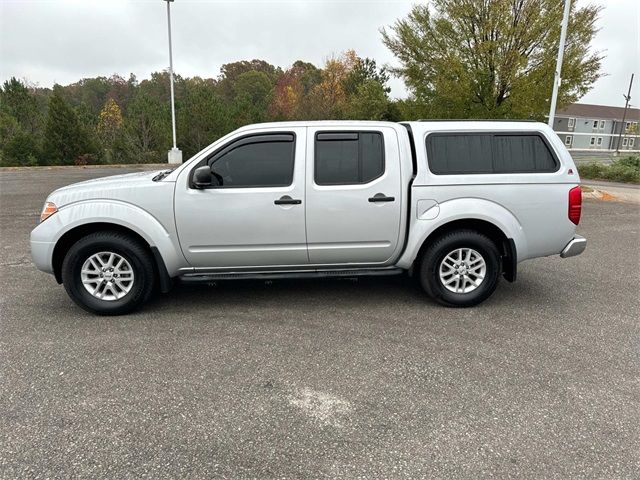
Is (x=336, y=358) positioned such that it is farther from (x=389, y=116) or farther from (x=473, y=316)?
(x=389, y=116)

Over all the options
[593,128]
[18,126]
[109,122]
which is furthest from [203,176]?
[593,128]

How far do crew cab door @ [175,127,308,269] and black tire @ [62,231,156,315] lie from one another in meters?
0.42

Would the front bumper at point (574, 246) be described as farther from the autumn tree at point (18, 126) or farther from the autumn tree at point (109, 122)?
the autumn tree at point (109, 122)

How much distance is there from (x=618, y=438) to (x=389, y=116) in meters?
23.8

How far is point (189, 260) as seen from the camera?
431 cm

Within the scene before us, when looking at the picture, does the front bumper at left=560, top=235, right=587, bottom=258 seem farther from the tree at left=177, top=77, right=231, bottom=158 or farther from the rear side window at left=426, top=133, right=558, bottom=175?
the tree at left=177, top=77, right=231, bottom=158

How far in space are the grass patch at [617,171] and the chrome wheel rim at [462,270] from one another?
18.0 meters

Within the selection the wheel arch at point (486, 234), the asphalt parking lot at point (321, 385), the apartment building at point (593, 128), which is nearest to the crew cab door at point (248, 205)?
the asphalt parking lot at point (321, 385)

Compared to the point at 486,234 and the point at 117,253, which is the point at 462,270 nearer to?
the point at 486,234

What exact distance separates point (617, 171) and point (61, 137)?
27.2 metres

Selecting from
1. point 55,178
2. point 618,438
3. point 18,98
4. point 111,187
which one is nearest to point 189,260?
point 111,187

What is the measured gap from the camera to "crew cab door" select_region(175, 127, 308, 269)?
4180 millimetres

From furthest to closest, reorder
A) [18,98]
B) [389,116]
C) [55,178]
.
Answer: [18,98] < [389,116] < [55,178]

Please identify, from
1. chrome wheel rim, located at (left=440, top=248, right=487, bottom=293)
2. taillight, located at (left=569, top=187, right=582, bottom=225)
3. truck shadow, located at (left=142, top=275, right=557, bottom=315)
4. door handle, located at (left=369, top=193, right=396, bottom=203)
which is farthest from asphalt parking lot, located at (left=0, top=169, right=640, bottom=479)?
door handle, located at (left=369, top=193, right=396, bottom=203)
